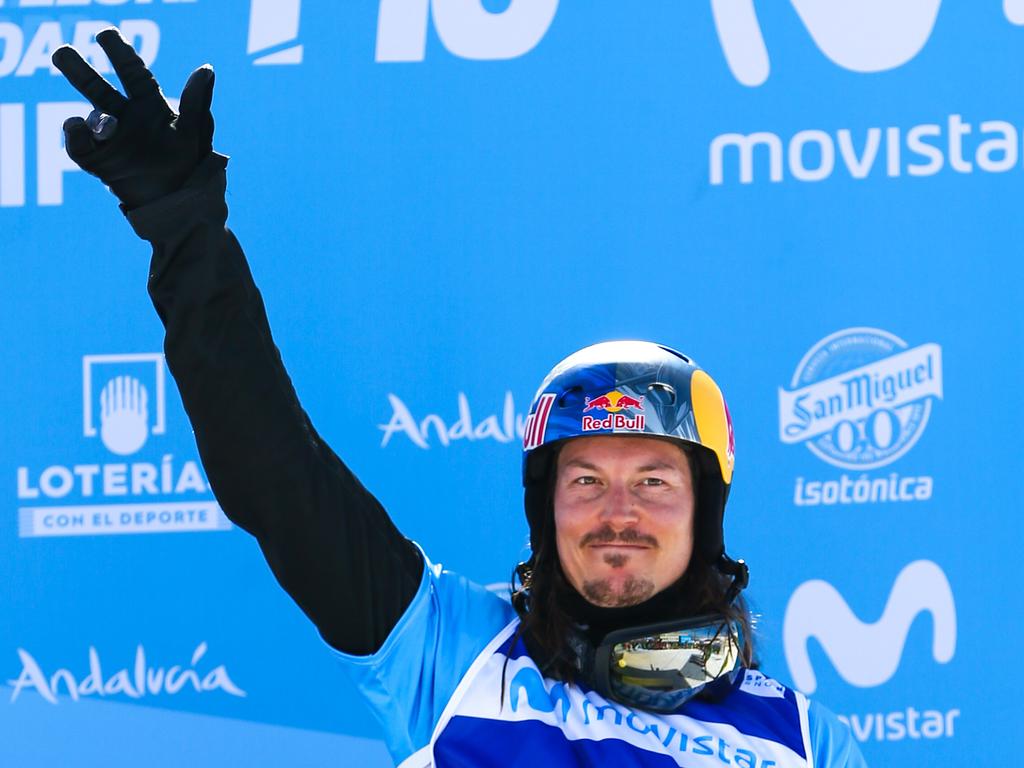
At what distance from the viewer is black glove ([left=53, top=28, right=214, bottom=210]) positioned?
64.9 inches

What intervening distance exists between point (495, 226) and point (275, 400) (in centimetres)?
116

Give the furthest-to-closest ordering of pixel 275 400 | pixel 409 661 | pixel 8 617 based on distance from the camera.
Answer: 1. pixel 8 617
2. pixel 409 661
3. pixel 275 400

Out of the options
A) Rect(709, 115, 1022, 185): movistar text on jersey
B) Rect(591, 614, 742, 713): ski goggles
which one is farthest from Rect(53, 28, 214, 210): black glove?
Rect(709, 115, 1022, 185): movistar text on jersey

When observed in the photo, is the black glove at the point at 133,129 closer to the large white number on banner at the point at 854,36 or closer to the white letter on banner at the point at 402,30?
the white letter on banner at the point at 402,30

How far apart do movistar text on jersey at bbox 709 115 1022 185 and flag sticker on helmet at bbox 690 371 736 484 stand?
76cm

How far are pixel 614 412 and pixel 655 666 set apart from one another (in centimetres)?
41

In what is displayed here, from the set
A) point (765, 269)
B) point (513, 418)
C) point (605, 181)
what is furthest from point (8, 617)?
point (765, 269)

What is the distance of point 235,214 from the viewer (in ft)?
9.17

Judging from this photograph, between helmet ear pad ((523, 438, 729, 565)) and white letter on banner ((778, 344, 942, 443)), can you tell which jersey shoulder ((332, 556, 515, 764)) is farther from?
white letter on banner ((778, 344, 942, 443))

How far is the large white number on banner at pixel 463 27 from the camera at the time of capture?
9.20 feet

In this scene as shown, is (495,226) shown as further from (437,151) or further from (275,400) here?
(275,400)

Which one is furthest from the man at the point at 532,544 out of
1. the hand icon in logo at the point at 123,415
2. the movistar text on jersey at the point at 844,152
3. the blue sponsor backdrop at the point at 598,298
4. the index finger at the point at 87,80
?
the hand icon in logo at the point at 123,415

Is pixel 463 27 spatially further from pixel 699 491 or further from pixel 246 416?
pixel 246 416

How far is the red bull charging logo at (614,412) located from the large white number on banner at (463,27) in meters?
1.02
